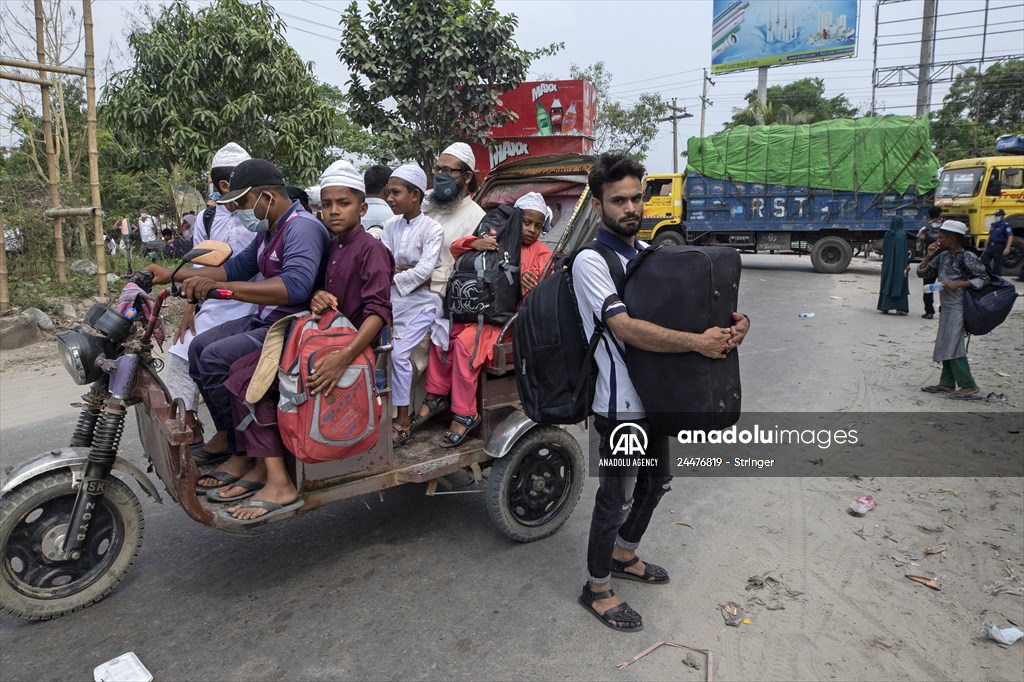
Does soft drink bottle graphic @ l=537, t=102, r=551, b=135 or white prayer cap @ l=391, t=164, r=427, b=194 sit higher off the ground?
soft drink bottle graphic @ l=537, t=102, r=551, b=135

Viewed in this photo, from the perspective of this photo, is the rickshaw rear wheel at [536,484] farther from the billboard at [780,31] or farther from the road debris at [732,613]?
the billboard at [780,31]

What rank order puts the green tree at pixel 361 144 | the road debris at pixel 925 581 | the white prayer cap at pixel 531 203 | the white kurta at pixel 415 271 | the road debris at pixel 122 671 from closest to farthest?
1. the road debris at pixel 122 671
2. the road debris at pixel 925 581
3. the white kurta at pixel 415 271
4. the white prayer cap at pixel 531 203
5. the green tree at pixel 361 144

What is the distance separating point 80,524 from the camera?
9.23 feet

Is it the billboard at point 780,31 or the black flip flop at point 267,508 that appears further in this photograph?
the billboard at point 780,31

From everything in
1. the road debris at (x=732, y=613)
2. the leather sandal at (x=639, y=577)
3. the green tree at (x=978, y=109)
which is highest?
the green tree at (x=978, y=109)

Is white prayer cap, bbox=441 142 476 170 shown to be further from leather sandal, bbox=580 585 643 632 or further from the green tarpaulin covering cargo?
the green tarpaulin covering cargo

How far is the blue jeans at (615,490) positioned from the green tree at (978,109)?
31775 mm

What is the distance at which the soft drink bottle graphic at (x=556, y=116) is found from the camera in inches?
536

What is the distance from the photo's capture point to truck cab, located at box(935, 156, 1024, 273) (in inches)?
611

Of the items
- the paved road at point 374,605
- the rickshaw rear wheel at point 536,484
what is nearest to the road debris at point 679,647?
the paved road at point 374,605

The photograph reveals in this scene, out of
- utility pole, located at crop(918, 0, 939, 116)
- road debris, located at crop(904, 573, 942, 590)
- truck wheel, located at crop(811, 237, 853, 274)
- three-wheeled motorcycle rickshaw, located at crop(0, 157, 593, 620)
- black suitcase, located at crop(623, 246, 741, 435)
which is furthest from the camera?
utility pole, located at crop(918, 0, 939, 116)

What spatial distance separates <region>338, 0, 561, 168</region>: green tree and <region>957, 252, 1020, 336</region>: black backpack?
702 cm

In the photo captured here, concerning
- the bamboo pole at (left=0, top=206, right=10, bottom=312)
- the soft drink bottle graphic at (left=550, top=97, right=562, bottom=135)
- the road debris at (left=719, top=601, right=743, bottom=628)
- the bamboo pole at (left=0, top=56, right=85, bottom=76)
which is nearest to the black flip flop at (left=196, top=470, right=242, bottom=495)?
the road debris at (left=719, top=601, right=743, bottom=628)

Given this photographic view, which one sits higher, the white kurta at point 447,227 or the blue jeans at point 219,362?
the white kurta at point 447,227
